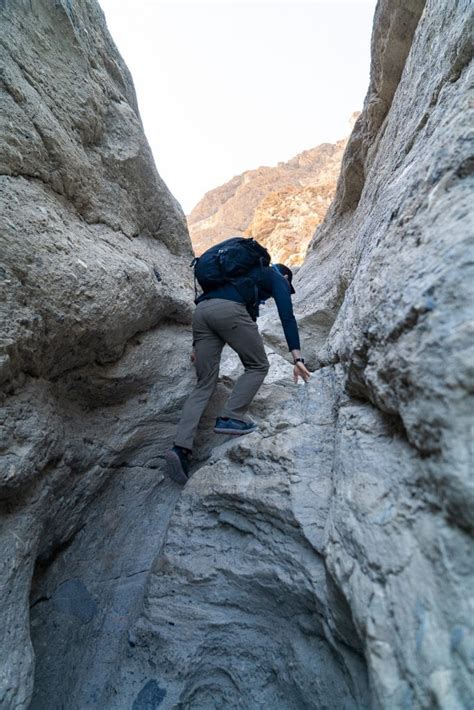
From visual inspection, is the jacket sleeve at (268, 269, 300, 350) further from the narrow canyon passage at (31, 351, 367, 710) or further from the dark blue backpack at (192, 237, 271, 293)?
the narrow canyon passage at (31, 351, 367, 710)

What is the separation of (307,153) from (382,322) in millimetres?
42829

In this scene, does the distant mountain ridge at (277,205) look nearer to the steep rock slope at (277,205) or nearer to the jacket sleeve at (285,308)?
the steep rock slope at (277,205)

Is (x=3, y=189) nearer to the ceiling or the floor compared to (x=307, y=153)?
nearer to the floor

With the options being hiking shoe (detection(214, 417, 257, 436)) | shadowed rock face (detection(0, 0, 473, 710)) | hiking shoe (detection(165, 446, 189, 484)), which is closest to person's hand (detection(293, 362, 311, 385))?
shadowed rock face (detection(0, 0, 473, 710))

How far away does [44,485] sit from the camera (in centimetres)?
313

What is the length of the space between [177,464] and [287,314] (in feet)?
5.96

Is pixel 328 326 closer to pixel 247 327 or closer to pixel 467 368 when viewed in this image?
pixel 247 327

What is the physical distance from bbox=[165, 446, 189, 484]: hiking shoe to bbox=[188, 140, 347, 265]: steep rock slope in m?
18.1

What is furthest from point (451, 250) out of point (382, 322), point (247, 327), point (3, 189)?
point (3, 189)

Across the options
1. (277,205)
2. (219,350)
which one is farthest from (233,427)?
(277,205)

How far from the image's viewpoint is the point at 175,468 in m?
3.88

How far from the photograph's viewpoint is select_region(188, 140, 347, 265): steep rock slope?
23359 millimetres

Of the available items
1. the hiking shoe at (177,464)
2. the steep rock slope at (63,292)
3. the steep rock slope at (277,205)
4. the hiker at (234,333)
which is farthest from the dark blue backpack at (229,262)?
the steep rock slope at (277,205)

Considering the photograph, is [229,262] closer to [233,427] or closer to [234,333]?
[234,333]
